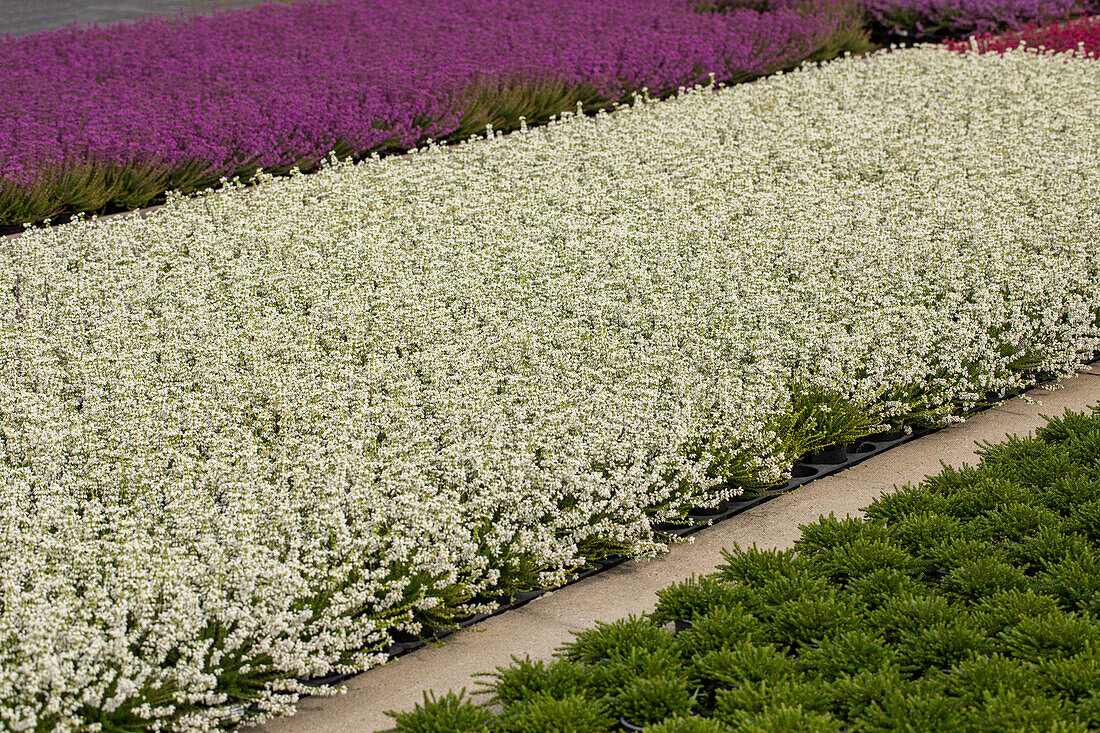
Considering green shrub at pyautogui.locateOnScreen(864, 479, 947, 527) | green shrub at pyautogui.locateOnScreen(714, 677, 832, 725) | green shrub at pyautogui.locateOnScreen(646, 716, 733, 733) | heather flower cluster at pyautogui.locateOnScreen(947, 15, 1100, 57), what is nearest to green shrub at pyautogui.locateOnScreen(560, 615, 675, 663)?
green shrub at pyautogui.locateOnScreen(714, 677, 832, 725)

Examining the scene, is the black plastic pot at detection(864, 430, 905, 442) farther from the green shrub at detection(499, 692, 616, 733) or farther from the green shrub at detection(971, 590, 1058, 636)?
the green shrub at detection(499, 692, 616, 733)

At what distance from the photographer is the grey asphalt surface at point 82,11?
20.0 metres

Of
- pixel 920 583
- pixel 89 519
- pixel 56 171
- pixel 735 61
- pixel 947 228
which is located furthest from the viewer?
pixel 735 61

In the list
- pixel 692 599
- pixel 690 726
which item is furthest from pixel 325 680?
pixel 690 726

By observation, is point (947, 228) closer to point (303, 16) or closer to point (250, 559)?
point (250, 559)

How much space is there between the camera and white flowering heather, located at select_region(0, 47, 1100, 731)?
4348mm

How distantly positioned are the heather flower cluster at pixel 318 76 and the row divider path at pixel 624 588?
6961 millimetres

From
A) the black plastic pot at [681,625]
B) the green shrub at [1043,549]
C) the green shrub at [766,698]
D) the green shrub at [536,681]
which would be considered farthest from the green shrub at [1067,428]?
the green shrub at [536,681]

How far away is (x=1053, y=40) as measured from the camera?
15797 mm

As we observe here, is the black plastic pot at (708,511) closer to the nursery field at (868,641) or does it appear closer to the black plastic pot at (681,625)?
the nursery field at (868,641)

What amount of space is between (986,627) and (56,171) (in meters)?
8.93

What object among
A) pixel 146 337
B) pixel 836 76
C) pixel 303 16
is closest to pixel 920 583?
pixel 146 337

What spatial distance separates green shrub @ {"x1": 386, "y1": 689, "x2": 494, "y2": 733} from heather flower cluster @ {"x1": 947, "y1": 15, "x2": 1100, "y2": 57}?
45.9ft

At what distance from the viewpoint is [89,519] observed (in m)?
4.78
